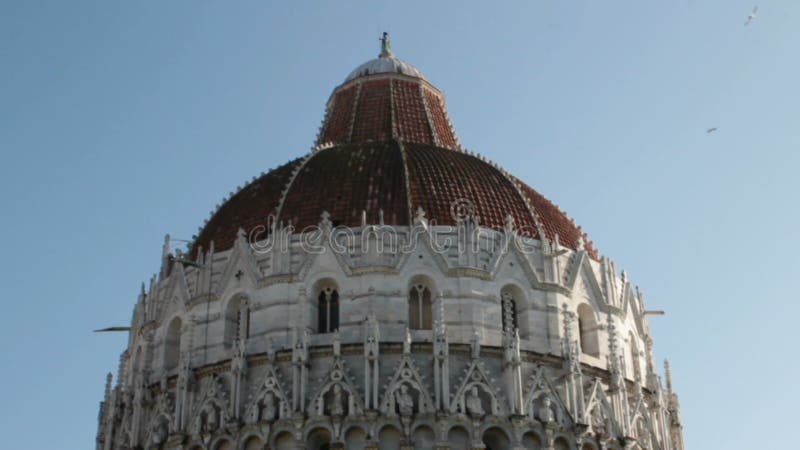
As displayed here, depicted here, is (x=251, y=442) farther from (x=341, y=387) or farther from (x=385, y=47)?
(x=385, y=47)

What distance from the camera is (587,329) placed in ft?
144

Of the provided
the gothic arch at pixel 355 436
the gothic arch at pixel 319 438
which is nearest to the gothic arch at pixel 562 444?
the gothic arch at pixel 355 436

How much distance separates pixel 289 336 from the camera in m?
40.7

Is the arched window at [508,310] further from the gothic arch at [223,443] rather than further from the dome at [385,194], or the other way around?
the gothic arch at [223,443]

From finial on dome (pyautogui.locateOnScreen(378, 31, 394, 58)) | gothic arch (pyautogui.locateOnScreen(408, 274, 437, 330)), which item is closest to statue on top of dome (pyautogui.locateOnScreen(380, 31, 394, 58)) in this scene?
finial on dome (pyautogui.locateOnScreen(378, 31, 394, 58))

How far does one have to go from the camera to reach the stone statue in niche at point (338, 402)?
3816cm

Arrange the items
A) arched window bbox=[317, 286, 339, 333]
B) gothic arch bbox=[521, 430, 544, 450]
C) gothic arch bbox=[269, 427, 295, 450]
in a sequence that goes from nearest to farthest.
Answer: gothic arch bbox=[269, 427, 295, 450], gothic arch bbox=[521, 430, 544, 450], arched window bbox=[317, 286, 339, 333]

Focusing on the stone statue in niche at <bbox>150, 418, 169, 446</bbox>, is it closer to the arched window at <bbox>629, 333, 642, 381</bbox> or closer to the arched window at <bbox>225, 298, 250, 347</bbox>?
the arched window at <bbox>225, 298, 250, 347</bbox>

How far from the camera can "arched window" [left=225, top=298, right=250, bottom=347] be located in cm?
4216

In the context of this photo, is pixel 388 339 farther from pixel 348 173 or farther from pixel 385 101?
pixel 385 101

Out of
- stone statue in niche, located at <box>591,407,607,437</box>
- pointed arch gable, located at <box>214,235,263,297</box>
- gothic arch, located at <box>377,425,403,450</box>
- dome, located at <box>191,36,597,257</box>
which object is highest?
dome, located at <box>191,36,597,257</box>

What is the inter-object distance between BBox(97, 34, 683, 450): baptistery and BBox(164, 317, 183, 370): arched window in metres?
0.07

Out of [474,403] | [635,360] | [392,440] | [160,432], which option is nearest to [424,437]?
[392,440]

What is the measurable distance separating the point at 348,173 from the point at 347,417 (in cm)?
1103
